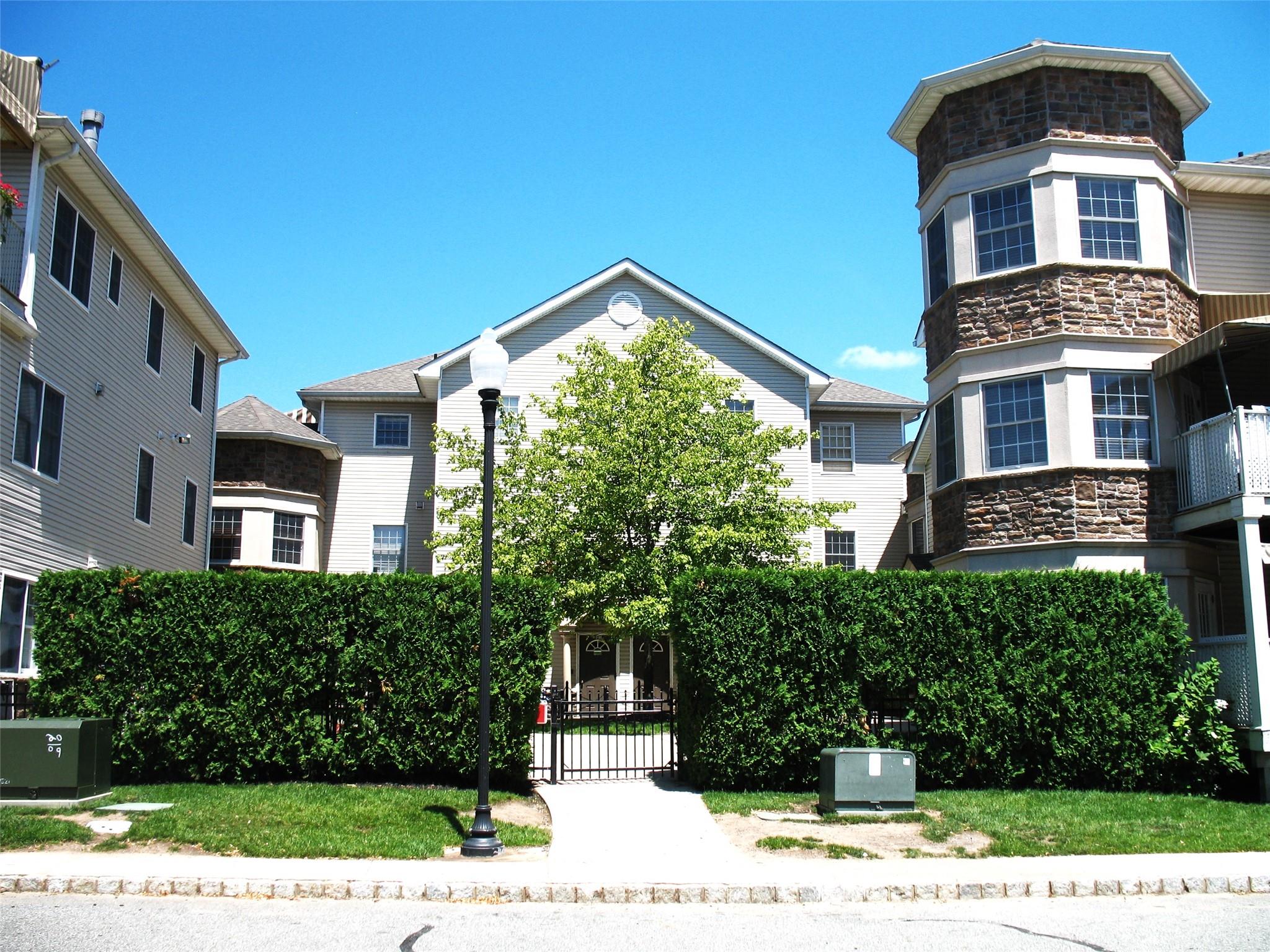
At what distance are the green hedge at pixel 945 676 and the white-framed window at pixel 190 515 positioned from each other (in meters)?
14.3

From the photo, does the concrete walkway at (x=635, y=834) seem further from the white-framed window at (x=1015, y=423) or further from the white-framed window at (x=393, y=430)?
the white-framed window at (x=393, y=430)

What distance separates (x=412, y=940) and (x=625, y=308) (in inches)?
952

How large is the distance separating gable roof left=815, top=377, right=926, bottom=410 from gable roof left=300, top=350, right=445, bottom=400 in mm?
12000

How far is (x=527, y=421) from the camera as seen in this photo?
30.4m

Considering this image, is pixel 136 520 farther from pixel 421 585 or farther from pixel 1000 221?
pixel 1000 221

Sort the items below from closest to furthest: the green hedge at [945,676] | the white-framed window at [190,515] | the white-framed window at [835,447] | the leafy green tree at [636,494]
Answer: the green hedge at [945,676], the leafy green tree at [636,494], the white-framed window at [190,515], the white-framed window at [835,447]

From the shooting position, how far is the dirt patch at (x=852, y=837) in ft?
37.0

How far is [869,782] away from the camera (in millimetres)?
13055

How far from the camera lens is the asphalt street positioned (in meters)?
7.84

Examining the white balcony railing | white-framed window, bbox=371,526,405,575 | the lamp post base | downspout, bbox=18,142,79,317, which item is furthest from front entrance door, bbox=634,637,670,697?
the lamp post base

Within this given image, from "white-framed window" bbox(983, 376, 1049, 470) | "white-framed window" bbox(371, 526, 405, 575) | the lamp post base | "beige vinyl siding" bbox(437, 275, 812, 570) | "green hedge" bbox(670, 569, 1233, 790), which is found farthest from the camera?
"white-framed window" bbox(371, 526, 405, 575)

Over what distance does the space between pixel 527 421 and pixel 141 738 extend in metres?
17.9

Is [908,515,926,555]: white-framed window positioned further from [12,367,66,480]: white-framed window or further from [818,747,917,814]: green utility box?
[12,367,66,480]: white-framed window

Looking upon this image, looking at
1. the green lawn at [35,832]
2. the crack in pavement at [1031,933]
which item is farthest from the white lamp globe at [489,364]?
the crack in pavement at [1031,933]
